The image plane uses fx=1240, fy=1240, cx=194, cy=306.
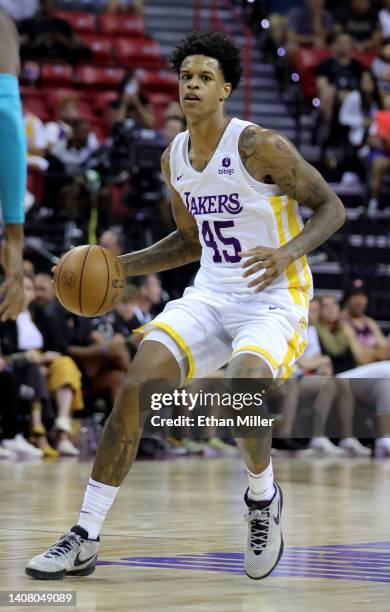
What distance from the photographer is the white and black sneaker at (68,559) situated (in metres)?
4.32

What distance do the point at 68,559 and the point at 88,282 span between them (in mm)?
1059

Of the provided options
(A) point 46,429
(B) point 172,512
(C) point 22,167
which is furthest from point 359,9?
(C) point 22,167

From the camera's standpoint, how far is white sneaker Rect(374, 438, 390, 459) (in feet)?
39.0

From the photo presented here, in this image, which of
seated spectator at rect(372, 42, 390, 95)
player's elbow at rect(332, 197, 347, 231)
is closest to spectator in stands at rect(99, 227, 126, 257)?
seated spectator at rect(372, 42, 390, 95)

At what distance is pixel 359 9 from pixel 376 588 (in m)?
15.8

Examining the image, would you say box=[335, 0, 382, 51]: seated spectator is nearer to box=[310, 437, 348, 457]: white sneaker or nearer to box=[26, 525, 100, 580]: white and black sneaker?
box=[310, 437, 348, 457]: white sneaker

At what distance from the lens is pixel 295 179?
193 inches

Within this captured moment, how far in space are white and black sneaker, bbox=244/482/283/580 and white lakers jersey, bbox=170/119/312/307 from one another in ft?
2.69

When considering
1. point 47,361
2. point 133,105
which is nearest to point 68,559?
point 47,361

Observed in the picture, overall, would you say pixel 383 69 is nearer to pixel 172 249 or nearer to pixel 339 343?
pixel 339 343

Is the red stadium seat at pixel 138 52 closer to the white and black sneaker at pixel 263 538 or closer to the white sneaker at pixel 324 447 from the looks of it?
the white sneaker at pixel 324 447

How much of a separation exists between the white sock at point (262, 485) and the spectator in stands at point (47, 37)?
1195 cm

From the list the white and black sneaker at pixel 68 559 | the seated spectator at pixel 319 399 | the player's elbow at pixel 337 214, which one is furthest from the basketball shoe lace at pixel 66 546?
the seated spectator at pixel 319 399

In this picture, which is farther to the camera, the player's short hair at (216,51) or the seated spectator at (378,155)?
the seated spectator at (378,155)
